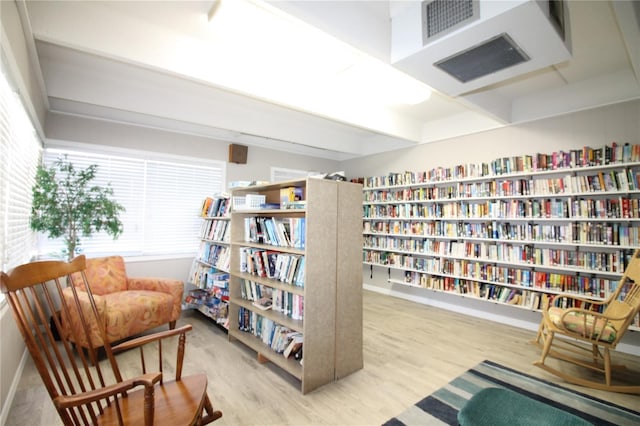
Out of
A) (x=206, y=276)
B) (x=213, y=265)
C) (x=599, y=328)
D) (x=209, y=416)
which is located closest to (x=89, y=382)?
(x=209, y=416)

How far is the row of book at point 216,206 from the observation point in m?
3.65

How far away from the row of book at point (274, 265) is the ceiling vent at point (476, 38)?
1.81 metres

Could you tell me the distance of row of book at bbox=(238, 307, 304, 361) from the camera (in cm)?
249

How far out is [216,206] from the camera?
3.87 m

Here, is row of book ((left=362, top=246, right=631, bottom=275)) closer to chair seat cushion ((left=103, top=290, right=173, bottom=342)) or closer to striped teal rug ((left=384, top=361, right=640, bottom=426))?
striped teal rug ((left=384, top=361, right=640, bottom=426))

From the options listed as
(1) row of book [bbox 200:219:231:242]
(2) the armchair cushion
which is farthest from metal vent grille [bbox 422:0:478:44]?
(2) the armchair cushion

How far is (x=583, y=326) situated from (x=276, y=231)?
2.74 meters

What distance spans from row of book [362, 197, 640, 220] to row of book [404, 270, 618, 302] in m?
0.69

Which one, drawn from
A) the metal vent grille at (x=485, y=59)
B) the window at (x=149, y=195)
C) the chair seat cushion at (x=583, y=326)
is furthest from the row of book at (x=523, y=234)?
the window at (x=149, y=195)

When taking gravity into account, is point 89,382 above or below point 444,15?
below

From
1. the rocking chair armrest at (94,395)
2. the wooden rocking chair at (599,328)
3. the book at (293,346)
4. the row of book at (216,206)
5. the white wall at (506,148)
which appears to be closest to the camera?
the rocking chair armrest at (94,395)

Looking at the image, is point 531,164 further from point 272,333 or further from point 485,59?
point 272,333

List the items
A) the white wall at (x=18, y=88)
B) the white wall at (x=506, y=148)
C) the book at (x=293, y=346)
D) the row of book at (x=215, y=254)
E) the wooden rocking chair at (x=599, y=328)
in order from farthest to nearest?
the row of book at (x=215, y=254)
the white wall at (x=506, y=148)
the book at (x=293, y=346)
the wooden rocking chair at (x=599, y=328)
the white wall at (x=18, y=88)

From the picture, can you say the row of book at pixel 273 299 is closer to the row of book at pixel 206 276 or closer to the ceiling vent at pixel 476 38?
the row of book at pixel 206 276
